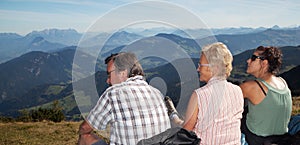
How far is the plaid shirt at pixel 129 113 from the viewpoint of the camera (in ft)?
11.1

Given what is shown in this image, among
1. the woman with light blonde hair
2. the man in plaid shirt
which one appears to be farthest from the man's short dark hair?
the woman with light blonde hair

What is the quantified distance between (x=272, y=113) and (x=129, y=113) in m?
2.01

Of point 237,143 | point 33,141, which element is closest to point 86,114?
point 237,143

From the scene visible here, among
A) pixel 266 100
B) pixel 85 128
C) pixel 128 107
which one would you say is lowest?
pixel 85 128

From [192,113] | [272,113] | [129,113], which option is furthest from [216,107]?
[272,113]

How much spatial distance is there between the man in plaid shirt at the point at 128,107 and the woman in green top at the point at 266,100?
1.31 m

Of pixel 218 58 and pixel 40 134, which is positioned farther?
pixel 40 134

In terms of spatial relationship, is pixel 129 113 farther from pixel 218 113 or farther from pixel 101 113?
pixel 218 113

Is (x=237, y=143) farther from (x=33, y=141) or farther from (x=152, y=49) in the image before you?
(x=33, y=141)

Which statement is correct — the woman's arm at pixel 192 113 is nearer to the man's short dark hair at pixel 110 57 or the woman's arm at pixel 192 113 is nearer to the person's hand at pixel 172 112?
the person's hand at pixel 172 112

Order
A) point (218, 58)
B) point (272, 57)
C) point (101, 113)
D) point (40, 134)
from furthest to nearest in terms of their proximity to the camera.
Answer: point (40, 134) < point (272, 57) < point (218, 58) < point (101, 113)

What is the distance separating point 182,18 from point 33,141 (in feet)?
23.8

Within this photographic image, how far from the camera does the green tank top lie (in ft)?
13.7

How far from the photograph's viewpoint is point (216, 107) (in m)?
3.52
